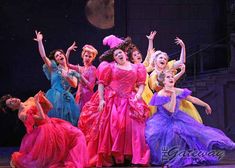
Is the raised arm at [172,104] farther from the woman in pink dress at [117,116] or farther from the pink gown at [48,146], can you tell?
the pink gown at [48,146]

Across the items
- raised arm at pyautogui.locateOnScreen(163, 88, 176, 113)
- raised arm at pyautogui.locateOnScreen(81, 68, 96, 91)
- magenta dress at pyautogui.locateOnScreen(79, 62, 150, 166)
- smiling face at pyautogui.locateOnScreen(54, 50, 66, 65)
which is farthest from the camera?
raised arm at pyautogui.locateOnScreen(81, 68, 96, 91)

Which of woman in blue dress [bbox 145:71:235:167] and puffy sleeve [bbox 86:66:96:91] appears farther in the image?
puffy sleeve [bbox 86:66:96:91]

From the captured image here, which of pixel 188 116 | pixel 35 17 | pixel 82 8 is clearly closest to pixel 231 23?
pixel 82 8

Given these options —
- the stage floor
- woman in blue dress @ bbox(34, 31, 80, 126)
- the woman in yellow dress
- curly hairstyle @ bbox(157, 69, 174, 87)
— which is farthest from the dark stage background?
curly hairstyle @ bbox(157, 69, 174, 87)

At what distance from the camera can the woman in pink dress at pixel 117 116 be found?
5.04m

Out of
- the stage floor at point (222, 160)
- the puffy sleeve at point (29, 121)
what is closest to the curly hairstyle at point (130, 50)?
the puffy sleeve at point (29, 121)

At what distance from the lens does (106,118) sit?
16.9 feet

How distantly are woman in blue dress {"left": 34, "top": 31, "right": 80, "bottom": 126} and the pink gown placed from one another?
2.78 ft

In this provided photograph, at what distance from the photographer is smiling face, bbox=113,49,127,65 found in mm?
5242

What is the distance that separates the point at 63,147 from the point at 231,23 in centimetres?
601

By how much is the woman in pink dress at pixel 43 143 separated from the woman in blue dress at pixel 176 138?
31.3 inches

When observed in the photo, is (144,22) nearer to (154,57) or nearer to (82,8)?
(82,8)

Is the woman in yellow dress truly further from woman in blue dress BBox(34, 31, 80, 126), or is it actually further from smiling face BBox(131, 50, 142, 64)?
woman in blue dress BBox(34, 31, 80, 126)

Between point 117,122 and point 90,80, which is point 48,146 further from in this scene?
point 90,80
